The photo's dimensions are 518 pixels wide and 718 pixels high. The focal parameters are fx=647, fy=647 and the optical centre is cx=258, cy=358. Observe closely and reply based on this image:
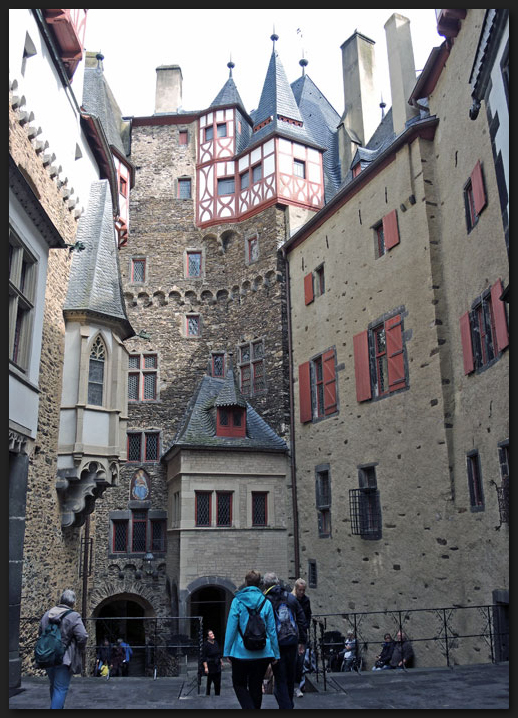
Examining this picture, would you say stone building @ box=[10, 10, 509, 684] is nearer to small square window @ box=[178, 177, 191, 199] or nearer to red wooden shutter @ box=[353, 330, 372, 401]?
red wooden shutter @ box=[353, 330, 372, 401]

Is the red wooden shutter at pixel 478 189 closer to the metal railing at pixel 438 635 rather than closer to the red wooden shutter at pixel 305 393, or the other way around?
the metal railing at pixel 438 635

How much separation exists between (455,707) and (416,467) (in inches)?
273

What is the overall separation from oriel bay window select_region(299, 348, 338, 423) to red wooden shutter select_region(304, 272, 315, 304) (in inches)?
74.1

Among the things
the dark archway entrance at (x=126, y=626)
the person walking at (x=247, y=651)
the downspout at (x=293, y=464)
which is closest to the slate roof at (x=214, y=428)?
the downspout at (x=293, y=464)

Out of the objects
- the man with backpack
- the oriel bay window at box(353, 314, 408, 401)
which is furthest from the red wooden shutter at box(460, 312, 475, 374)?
the man with backpack

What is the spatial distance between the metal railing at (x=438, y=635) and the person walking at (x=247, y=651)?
326 centimetres

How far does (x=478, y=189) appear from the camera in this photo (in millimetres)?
11086

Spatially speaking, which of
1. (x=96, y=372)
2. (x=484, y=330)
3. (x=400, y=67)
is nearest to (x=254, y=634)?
(x=484, y=330)

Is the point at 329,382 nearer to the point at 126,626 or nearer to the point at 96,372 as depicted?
the point at 96,372

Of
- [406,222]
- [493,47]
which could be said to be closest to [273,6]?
[493,47]

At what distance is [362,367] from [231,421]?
5662 mm

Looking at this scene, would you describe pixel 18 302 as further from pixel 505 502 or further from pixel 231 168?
pixel 231 168

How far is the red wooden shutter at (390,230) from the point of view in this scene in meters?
14.7

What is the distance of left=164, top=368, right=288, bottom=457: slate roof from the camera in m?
19.0
